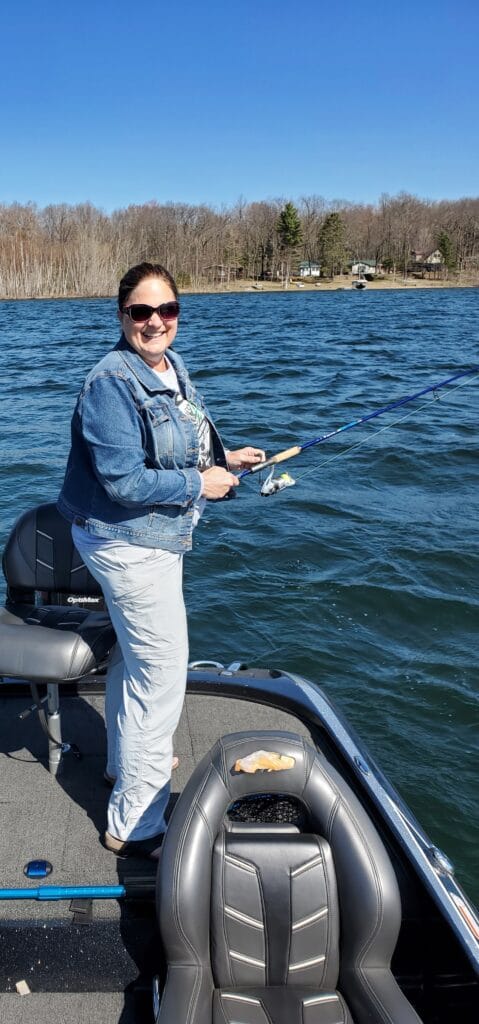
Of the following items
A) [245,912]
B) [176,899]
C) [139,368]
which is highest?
[139,368]

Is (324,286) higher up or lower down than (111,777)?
higher up

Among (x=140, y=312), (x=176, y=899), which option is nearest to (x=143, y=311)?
(x=140, y=312)

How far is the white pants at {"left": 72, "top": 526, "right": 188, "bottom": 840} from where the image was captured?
2611 millimetres

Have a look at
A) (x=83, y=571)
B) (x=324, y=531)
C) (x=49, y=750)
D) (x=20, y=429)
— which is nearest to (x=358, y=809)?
(x=49, y=750)

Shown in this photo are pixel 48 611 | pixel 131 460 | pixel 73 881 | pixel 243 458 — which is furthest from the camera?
pixel 48 611

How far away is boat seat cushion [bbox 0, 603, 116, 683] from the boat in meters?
0.04

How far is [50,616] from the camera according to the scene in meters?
3.45

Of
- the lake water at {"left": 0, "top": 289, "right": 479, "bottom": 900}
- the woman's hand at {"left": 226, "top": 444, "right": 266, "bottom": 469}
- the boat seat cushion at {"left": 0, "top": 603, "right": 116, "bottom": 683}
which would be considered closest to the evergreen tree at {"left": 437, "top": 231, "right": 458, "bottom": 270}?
the lake water at {"left": 0, "top": 289, "right": 479, "bottom": 900}

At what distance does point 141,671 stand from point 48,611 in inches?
36.1

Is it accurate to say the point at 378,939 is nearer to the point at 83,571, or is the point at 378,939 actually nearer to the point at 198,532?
the point at 83,571

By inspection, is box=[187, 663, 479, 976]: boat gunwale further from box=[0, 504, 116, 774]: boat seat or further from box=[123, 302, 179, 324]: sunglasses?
box=[123, 302, 179, 324]: sunglasses

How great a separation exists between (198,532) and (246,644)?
2.88 metres

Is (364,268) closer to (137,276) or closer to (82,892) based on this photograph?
(137,276)

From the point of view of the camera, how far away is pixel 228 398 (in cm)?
1683
